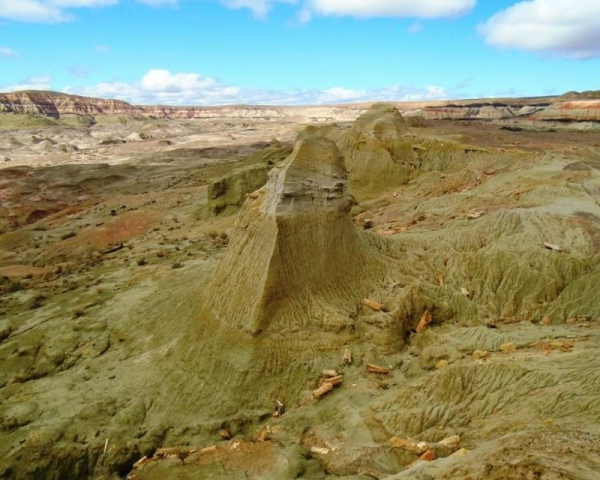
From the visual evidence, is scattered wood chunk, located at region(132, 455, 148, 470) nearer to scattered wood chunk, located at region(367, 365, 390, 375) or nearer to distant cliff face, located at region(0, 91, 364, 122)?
scattered wood chunk, located at region(367, 365, 390, 375)

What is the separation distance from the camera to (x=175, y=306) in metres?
13.0

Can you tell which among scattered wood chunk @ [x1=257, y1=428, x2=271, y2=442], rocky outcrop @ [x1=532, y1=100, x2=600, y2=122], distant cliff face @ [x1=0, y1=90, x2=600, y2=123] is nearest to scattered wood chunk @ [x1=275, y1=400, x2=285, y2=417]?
scattered wood chunk @ [x1=257, y1=428, x2=271, y2=442]

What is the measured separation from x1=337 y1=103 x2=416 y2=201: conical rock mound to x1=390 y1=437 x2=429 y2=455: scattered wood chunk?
1888 centimetres

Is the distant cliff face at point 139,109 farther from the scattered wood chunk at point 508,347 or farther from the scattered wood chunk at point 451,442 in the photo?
the scattered wood chunk at point 451,442

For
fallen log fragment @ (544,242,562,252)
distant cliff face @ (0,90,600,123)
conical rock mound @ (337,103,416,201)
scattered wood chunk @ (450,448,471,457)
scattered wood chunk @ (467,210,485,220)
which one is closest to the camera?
scattered wood chunk @ (450,448,471,457)

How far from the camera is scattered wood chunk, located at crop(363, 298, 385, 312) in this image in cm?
1165

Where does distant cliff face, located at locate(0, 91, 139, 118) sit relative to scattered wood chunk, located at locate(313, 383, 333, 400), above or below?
above

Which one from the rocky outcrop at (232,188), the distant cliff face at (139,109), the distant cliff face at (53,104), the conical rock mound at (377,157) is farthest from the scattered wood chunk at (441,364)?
the distant cliff face at (139,109)

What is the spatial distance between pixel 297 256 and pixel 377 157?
1630 cm

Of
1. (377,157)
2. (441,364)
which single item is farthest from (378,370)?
(377,157)

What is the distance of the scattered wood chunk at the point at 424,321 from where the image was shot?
37.9 feet

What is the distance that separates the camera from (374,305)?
38.3ft

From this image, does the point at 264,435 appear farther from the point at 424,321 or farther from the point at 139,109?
the point at 139,109

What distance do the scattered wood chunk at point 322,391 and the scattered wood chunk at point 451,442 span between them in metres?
3.11
